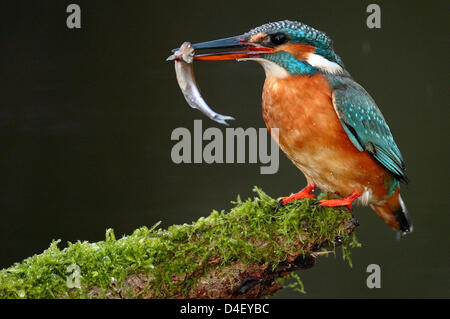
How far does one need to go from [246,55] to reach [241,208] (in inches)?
23.4

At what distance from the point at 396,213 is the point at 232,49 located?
107cm

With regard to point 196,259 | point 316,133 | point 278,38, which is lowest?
point 196,259

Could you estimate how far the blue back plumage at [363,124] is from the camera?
2105mm

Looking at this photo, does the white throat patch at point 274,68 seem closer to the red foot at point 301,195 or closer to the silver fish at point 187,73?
the silver fish at point 187,73

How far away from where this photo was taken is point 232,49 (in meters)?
2.08

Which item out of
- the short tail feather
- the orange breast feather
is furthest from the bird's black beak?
the short tail feather

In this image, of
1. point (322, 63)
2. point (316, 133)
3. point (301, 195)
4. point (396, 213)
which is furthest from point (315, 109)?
point (396, 213)

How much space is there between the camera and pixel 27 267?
5.58 ft

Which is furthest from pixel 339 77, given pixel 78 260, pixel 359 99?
pixel 78 260

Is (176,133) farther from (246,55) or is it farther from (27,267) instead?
(27,267)

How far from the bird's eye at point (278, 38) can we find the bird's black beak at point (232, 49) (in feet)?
0.11

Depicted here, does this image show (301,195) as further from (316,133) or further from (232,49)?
(232,49)

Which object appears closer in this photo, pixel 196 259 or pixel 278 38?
pixel 196 259

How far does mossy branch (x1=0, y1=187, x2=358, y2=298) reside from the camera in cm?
169
